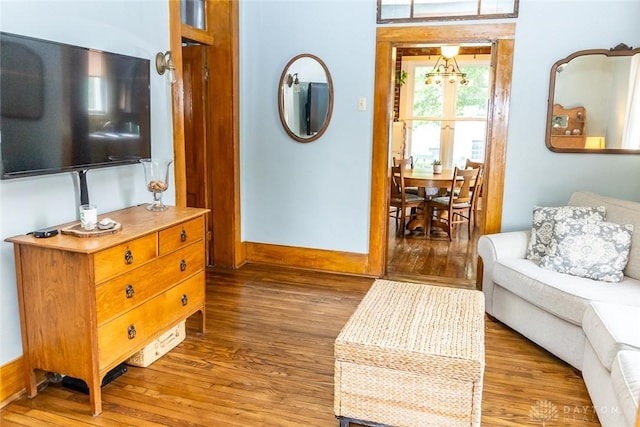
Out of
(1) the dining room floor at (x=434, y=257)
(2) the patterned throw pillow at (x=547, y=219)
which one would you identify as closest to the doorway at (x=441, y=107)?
(1) the dining room floor at (x=434, y=257)

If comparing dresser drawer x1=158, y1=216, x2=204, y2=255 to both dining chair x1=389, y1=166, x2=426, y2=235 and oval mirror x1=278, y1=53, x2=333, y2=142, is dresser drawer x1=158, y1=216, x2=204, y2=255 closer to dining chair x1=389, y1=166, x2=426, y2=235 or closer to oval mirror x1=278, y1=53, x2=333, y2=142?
oval mirror x1=278, y1=53, x2=333, y2=142

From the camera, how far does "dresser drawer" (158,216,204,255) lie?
2594mm

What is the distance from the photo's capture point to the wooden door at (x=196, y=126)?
418cm

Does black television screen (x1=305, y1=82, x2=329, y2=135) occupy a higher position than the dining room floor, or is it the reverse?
black television screen (x1=305, y1=82, x2=329, y2=135)

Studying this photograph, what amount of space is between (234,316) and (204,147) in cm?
162

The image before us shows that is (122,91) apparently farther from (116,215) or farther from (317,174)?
(317,174)

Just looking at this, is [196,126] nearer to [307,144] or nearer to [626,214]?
[307,144]

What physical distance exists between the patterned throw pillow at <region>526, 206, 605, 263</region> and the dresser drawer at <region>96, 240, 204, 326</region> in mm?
2135

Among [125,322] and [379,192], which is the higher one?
[379,192]

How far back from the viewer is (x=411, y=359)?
76.9 inches

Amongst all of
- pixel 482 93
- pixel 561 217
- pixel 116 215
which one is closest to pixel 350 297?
pixel 561 217

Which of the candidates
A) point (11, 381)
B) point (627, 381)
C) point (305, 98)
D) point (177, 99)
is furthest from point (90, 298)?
point (305, 98)

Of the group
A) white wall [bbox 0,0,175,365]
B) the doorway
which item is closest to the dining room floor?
the doorway

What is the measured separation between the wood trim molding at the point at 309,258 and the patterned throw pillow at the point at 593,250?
1.65 metres
